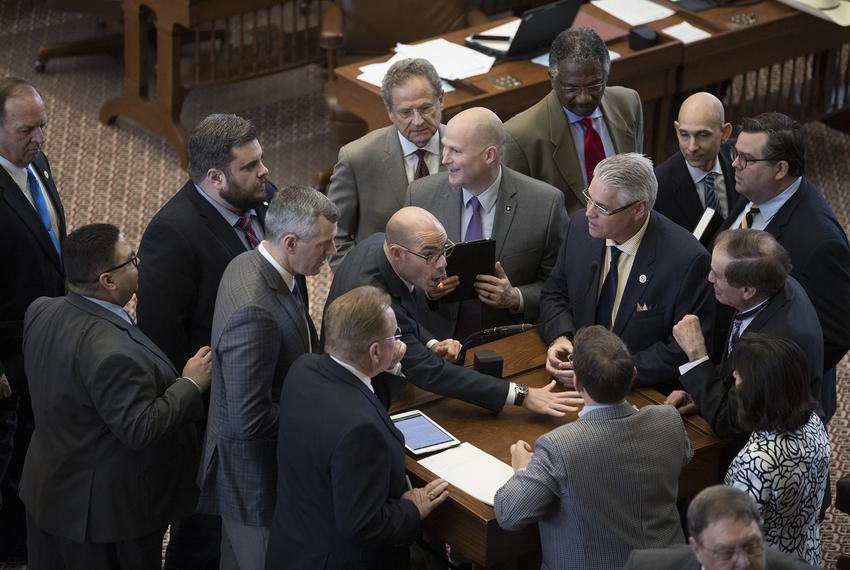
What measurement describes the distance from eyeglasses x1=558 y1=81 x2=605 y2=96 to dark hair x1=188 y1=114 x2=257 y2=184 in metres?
1.37

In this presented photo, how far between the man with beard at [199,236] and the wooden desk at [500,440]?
0.66 m

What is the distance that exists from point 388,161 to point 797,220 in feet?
4.95

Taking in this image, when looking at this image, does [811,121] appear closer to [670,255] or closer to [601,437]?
[670,255]

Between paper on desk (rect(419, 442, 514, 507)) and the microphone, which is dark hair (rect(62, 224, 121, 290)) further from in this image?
the microphone

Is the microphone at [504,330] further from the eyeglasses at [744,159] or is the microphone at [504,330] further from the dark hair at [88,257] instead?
the dark hair at [88,257]

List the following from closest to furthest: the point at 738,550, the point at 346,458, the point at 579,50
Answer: the point at 738,550, the point at 346,458, the point at 579,50

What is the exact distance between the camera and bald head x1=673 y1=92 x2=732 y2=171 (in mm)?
4742

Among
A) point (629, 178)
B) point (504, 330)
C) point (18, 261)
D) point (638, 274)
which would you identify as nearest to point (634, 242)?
point (638, 274)

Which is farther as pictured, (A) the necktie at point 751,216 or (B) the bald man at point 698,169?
(B) the bald man at point 698,169

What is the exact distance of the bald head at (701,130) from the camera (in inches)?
187

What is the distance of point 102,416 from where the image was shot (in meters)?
3.59

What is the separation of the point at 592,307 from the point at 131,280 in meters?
1.48

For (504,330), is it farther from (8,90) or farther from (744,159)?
(8,90)

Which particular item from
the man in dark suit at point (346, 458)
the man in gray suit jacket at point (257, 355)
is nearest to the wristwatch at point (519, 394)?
the man in dark suit at point (346, 458)
